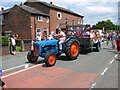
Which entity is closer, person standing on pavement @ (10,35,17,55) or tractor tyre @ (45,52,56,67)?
tractor tyre @ (45,52,56,67)

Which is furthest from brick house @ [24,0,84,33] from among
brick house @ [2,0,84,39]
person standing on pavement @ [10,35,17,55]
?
person standing on pavement @ [10,35,17,55]

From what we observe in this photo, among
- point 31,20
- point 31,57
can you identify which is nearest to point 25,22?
point 31,20

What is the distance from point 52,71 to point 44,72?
Answer: 367 millimetres

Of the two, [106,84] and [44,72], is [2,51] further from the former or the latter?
[106,84]

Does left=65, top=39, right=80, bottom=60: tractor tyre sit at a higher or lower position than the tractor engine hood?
lower

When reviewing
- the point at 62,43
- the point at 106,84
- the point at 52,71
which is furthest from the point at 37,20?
the point at 106,84

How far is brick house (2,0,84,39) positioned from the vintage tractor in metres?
15.7

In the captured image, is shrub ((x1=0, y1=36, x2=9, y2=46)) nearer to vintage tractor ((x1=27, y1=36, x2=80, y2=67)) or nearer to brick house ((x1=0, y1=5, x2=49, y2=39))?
vintage tractor ((x1=27, y1=36, x2=80, y2=67))

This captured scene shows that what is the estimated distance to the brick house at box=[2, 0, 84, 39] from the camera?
23.0 m

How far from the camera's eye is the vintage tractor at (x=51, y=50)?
674 cm

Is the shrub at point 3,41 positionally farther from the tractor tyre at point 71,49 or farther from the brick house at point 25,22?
the brick house at point 25,22

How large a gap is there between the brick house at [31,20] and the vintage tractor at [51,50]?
51.5ft

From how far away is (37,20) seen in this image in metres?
23.7

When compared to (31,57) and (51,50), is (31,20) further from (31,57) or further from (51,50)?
(51,50)
